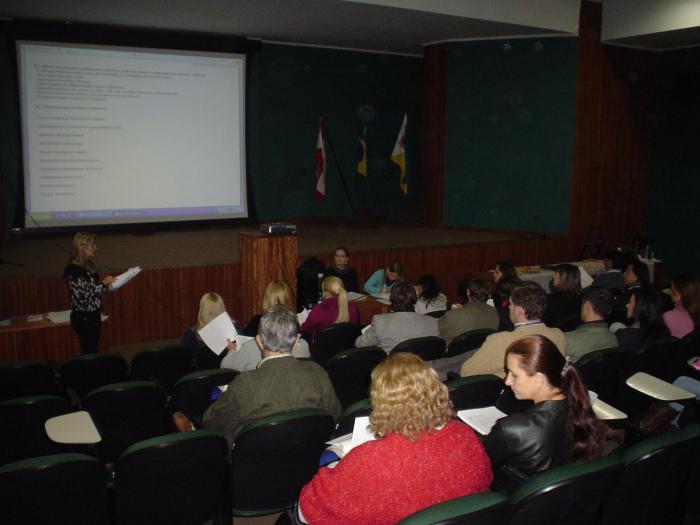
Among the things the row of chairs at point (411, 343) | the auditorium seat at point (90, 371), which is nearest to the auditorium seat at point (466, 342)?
the row of chairs at point (411, 343)

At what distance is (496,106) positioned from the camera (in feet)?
31.7

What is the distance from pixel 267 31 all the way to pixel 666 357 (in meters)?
7.23

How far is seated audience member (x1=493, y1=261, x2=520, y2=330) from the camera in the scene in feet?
15.6

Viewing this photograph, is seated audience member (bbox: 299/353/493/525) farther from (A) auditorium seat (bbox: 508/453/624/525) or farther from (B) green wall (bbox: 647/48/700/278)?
(B) green wall (bbox: 647/48/700/278)

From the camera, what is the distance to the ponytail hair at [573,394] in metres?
2.32

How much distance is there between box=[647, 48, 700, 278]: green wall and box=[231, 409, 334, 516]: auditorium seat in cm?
938

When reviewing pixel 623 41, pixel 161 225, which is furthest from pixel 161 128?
pixel 623 41

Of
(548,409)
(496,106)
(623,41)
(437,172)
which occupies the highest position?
(623,41)

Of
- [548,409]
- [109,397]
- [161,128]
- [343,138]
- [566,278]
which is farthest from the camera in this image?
[343,138]

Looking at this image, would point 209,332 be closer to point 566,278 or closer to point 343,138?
point 566,278

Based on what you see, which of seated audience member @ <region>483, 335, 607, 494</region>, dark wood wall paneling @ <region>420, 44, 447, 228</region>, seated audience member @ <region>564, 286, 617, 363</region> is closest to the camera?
seated audience member @ <region>483, 335, 607, 494</region>

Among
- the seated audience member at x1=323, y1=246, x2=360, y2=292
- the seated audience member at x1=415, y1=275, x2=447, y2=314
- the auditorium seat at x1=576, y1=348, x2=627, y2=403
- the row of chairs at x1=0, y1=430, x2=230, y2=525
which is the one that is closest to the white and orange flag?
the seated audience member at x1=323, y1=246, x2=360, y2=292

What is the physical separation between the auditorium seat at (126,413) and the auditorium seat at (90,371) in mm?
656

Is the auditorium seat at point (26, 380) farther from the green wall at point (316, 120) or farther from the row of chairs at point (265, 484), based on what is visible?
the green wall at point (316, 120)
